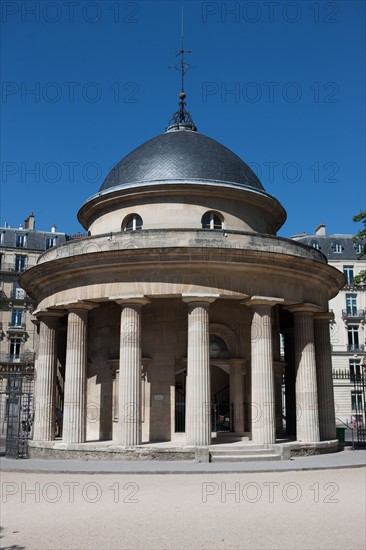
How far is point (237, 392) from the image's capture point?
26172mm

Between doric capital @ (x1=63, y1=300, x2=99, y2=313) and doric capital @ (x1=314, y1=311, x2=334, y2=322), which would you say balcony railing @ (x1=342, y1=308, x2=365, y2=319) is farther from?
doric capital @ (x1=63, y1=300, x2=99, y2=313)

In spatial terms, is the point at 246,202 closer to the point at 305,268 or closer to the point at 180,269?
the point at 305,268

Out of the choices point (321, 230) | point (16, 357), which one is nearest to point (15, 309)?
point (16, 357)

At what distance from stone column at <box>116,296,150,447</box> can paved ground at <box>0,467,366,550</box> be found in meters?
4.07

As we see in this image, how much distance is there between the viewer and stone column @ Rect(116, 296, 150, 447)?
882 inches

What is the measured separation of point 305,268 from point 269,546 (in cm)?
1604

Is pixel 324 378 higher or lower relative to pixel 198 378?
higher

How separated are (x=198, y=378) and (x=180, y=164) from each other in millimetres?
10404

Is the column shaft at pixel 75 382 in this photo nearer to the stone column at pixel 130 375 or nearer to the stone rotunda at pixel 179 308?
the stone rotunda at pixel 179 308

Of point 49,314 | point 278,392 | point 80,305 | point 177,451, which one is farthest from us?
point 278,392

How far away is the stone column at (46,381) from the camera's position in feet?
84.1

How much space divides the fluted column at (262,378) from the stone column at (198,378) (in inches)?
81.1

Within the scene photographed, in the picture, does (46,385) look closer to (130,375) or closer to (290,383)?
(130,375)

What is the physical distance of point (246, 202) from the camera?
2836 cm
